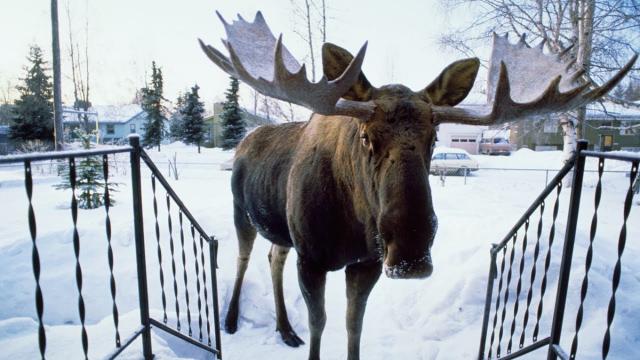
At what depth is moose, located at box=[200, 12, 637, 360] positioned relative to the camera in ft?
6.05

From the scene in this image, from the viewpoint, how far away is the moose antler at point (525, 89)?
221 cm

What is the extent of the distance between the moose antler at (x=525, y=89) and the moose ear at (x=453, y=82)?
7.8 inches

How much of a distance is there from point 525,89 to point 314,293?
7.95ft

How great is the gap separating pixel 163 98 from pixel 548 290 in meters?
44.5

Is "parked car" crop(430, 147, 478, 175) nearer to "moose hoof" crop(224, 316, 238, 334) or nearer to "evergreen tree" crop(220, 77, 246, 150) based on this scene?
"moose hoof" crop(224, 316, 238, 334)

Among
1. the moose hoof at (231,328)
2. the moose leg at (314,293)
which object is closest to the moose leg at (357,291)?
the moose leg at (314,293)

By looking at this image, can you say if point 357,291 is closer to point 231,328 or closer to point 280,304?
point 280,304

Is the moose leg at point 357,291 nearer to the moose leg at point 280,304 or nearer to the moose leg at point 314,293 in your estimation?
the moose leg at point 314,293

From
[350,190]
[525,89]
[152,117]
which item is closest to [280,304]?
[350,190]

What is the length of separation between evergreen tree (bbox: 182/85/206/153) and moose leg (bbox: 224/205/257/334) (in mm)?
37986

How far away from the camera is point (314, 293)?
119 inches

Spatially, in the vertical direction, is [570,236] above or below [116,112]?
below

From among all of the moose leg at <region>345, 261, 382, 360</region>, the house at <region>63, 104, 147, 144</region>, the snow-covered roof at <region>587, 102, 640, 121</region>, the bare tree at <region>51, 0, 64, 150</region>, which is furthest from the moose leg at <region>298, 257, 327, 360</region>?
the house at <region>63, 104, 147, 144</region>

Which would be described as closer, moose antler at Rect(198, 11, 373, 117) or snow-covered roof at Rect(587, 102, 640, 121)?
moose antler at Rect(198, 11, 373, 117)
